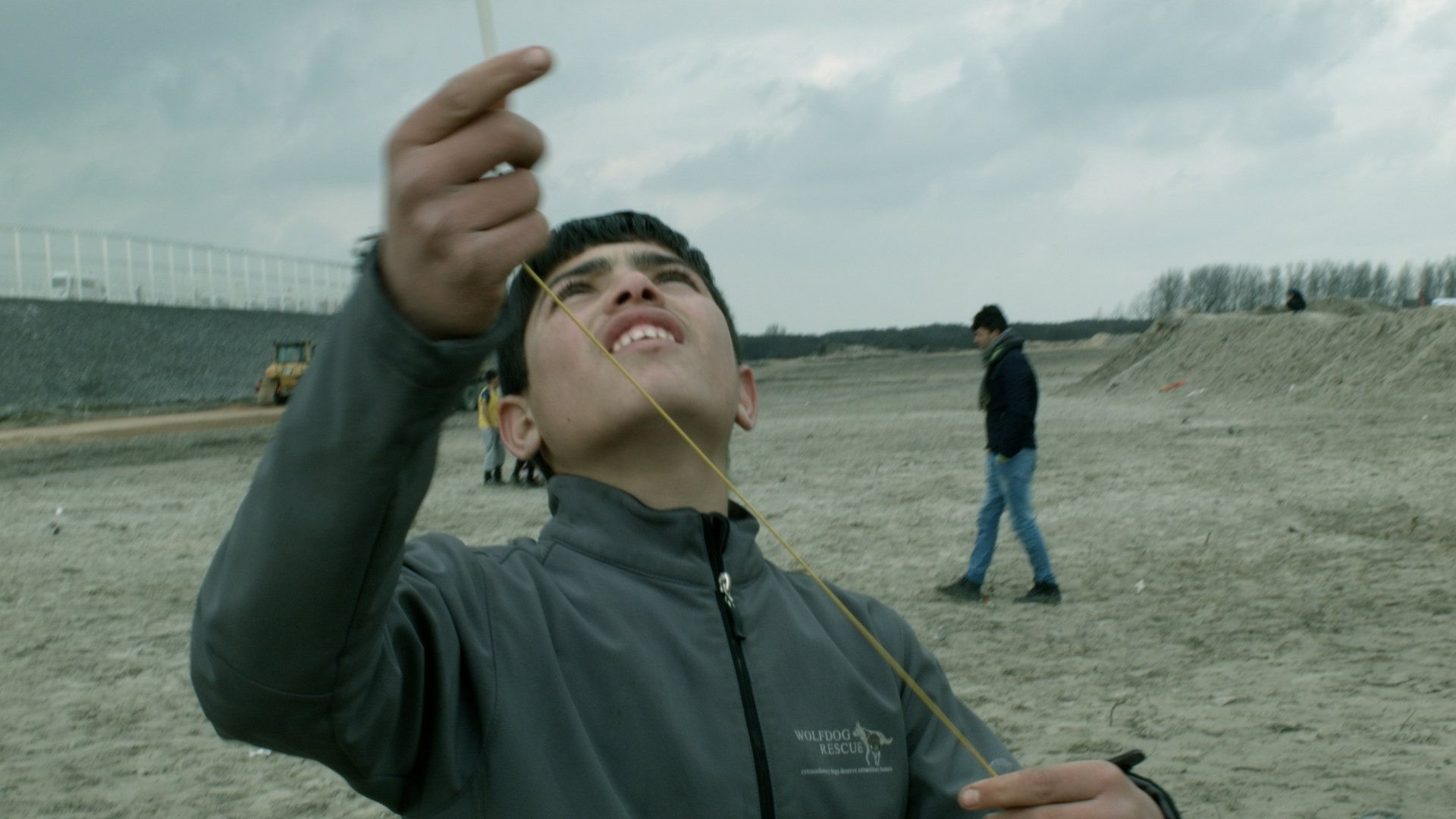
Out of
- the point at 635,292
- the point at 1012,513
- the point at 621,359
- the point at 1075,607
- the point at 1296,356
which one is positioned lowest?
the point at 1075,607

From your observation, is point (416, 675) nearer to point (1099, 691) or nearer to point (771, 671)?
point (771, 671)

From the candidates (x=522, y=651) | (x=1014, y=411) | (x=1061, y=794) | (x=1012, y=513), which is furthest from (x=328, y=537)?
(x=1012, y=513)

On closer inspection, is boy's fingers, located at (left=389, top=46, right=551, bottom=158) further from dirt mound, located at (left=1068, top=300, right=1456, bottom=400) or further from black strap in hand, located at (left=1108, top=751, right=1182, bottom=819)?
dirt mound, located at (left=1068, top=300, right=1456, bottom=400)

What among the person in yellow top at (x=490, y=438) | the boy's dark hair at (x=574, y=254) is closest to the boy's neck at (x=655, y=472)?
the boy's dark hair at (x=574, y=254)

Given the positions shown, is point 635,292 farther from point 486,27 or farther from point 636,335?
point 486,27

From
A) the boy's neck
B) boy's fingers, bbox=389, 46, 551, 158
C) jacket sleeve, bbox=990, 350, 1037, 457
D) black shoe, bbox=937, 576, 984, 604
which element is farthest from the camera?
black shoe, bbox=937, 576, 984, 604

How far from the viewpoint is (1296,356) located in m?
28.0

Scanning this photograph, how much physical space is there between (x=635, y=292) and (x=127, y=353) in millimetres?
41339

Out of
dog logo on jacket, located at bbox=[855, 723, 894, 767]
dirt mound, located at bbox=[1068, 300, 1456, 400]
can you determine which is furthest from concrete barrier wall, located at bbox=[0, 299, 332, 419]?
dog logo on jacket, located at bbox=[855, 723, 894, 767]

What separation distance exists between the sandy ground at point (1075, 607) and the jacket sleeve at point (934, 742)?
3.06 metres

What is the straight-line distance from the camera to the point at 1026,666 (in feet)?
22.6

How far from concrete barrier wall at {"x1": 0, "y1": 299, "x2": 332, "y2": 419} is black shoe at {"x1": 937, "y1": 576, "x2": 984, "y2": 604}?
3014 cm

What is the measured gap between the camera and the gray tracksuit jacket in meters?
1.12

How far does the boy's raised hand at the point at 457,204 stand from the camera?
3.51 ft
